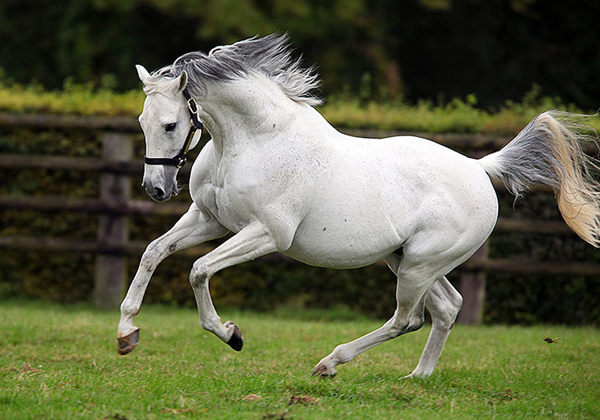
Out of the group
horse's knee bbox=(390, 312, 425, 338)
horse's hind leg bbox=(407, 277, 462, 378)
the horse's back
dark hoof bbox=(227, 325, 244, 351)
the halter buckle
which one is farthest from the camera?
horse's hind leg bbox=(407, 277, 462, 378)

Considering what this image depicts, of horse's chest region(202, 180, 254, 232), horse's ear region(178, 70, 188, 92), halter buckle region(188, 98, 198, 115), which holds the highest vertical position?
horse's ear region(178, 70, 188, 92)

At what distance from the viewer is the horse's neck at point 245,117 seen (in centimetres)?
426

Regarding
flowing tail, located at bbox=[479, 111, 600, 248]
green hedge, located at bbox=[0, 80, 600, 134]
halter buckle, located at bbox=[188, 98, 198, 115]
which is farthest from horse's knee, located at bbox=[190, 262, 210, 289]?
green hedge, located at bbox=[0, 80, 600, 134]

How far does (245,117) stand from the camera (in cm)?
429

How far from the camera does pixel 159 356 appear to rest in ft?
17.2

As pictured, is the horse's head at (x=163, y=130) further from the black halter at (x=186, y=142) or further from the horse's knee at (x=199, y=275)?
the horse's knee at (x=199, y=275)

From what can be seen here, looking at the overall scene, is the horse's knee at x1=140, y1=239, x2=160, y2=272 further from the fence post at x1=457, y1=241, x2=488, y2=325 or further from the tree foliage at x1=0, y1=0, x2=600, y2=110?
the tree foliage at x1=0, y1=0, x2=600, y2=110

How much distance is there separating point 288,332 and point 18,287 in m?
3.29

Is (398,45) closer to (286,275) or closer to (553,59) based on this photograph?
(553,59)

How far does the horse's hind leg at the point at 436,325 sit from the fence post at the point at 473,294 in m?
2.70

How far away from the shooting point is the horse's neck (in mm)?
4258

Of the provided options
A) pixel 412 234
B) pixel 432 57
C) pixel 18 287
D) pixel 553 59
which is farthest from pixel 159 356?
pixel 432 57

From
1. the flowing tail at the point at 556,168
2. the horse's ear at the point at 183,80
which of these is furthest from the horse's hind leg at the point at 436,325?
the horse's ear at the point at 183,80

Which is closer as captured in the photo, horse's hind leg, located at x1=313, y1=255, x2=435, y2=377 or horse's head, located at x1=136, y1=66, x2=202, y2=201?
horse's head, located at x1=136, y1=66, x2=202, y2=201
